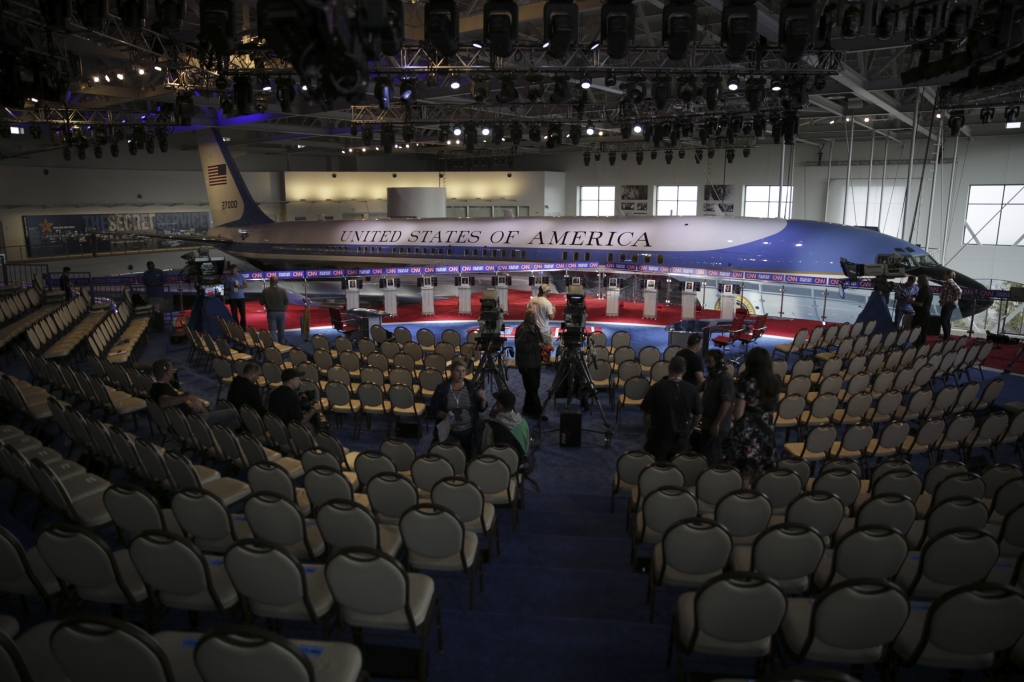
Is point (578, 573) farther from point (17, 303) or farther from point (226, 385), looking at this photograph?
point (17, 303)

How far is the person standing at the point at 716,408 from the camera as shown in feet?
23.1

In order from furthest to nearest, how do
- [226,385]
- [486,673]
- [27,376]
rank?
[27,376] → [226,385] → [486,673]

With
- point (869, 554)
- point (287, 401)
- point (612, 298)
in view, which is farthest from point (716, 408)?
point (612, 298)

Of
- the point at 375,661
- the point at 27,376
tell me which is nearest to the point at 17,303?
the point at 27,376

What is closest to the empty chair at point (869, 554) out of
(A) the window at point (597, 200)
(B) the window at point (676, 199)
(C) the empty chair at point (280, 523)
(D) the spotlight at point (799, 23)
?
(C) the empty chair at point (280, 523)

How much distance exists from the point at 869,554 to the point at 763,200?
32934 mm

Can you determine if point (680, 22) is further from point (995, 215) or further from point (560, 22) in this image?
A: point (995, 215)

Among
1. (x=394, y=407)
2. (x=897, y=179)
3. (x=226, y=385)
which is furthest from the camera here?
(x=897, y=179)

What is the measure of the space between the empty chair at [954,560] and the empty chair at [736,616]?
4.64 ft

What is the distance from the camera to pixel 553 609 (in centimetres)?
509

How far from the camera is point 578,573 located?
5582mm

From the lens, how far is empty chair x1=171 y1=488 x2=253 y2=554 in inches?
191

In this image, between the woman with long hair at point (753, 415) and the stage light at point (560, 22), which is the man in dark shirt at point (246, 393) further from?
the stage light at point (560, 22)

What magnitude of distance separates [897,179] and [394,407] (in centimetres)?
3023
